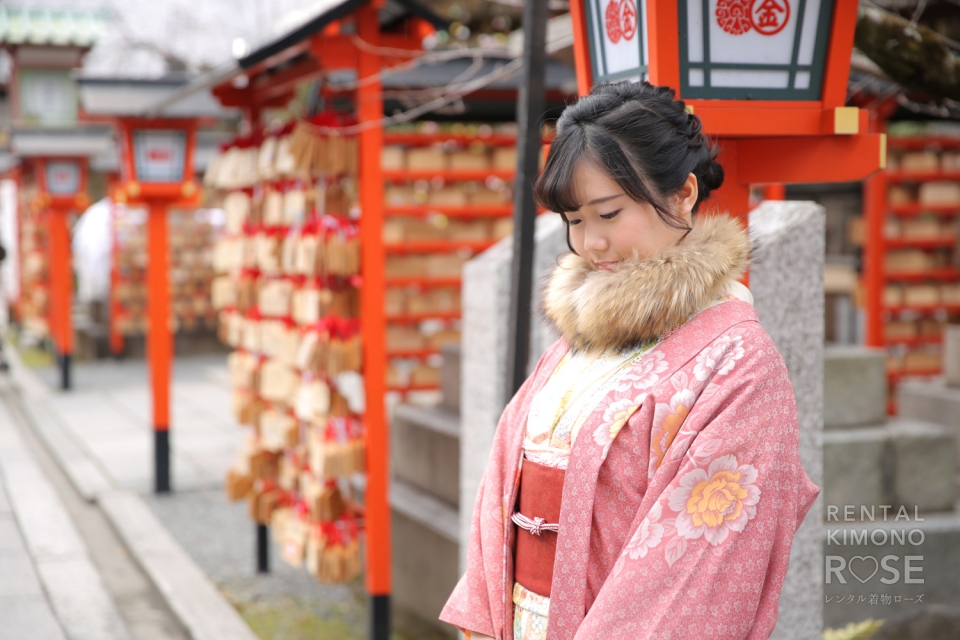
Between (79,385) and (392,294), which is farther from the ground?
(392,294)

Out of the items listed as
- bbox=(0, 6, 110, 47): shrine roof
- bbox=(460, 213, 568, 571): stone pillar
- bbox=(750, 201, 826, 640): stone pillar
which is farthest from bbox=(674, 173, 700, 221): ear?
bbox=(0, 6, 110, 47): shrine roof

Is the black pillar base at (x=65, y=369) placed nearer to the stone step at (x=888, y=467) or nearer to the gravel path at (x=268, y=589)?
the gravel path at (x=268, y=589)

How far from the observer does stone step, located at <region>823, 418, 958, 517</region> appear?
4055 mm

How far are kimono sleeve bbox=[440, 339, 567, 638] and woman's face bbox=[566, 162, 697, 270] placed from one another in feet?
0.98

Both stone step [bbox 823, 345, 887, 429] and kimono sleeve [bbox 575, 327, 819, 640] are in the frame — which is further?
stone step [bbox 823, 345, 887, 429]

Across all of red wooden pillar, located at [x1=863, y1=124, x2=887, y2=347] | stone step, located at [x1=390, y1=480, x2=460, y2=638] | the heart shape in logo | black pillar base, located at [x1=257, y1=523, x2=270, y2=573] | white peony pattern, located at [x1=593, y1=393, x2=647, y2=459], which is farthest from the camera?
red wooden pillar, located at [x1=863, y1=124, x2=887, y2=347]

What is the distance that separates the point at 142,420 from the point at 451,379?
601 centimetres

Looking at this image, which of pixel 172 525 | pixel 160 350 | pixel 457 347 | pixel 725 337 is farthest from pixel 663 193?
pixel 160 350

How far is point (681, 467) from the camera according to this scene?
1577 mm

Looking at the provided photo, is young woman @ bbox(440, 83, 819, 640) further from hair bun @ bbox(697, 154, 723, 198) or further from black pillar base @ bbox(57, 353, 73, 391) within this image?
black pillar base @ bbox(57, 353, 73, 391)

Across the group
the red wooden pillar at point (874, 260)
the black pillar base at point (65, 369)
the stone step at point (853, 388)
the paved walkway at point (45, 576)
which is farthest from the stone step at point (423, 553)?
the black pillar base at point (65, 369)

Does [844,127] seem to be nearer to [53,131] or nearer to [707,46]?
[707,46]

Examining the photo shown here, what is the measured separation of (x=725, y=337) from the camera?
163 centimetres

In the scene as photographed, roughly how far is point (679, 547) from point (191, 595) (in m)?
4.18
